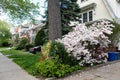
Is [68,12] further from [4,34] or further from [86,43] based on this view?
[4,34]

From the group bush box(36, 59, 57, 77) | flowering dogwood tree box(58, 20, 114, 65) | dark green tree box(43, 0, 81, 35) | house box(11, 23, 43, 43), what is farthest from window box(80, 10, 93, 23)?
bush box(36, 59, 57, 77)

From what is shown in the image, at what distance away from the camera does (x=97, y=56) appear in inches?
385

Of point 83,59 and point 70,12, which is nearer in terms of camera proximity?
point 83,59

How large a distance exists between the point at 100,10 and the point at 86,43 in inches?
340

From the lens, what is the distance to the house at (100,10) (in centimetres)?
1580

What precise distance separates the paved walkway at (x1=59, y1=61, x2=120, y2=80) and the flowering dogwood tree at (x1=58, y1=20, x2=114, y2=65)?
64cm

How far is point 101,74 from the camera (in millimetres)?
8234

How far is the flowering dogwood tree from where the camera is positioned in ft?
30.9

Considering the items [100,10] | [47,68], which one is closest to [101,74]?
[47,68]

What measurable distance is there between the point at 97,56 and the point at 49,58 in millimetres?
2320

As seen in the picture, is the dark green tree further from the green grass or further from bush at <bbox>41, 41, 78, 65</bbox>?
bush at <bbox>41, 41, 78, 65</bbox>

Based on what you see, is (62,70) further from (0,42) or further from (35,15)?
(0,42)

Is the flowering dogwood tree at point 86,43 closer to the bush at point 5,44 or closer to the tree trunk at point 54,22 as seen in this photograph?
the tree trunk at point 54,22

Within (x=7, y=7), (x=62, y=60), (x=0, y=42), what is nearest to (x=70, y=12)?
(x=7, y=7)
